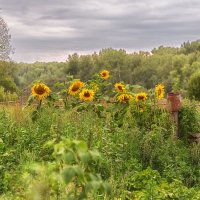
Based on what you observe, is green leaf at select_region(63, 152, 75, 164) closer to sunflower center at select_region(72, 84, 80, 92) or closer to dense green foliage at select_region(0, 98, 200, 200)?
dense green foliage at select_region(0, 98, 200, 200)

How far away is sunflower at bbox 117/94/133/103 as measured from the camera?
9148 mm

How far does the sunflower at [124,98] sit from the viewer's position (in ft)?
30.0

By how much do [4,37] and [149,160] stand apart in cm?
2420

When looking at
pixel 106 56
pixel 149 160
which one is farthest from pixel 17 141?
pixel 106 56

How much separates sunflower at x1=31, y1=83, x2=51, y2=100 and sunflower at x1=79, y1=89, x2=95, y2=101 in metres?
0.59

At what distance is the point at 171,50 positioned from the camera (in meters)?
82.6

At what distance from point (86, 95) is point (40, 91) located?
2.64 ft

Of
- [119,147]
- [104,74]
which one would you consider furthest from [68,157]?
[104,74]

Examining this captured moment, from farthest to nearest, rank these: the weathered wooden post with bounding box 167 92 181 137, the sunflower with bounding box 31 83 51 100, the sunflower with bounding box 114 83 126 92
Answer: the weathered wooden post with bounding box 167 92 181 137
the sunflower with bounding box 114 83 126 92
the sunflower with bounding box 31 83 51 100

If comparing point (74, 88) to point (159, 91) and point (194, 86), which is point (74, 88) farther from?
point (194, 86)

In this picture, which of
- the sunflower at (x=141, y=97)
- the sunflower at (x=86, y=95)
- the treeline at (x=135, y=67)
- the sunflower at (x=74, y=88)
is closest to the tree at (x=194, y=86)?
the treeline at (x=135, y=67)

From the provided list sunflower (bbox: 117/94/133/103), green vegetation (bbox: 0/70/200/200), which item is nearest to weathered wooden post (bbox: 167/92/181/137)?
green vegetation (bbox: 0/70/200/200)

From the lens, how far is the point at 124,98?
9.20 meters

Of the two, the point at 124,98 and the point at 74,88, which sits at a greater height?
the point at 74,88
